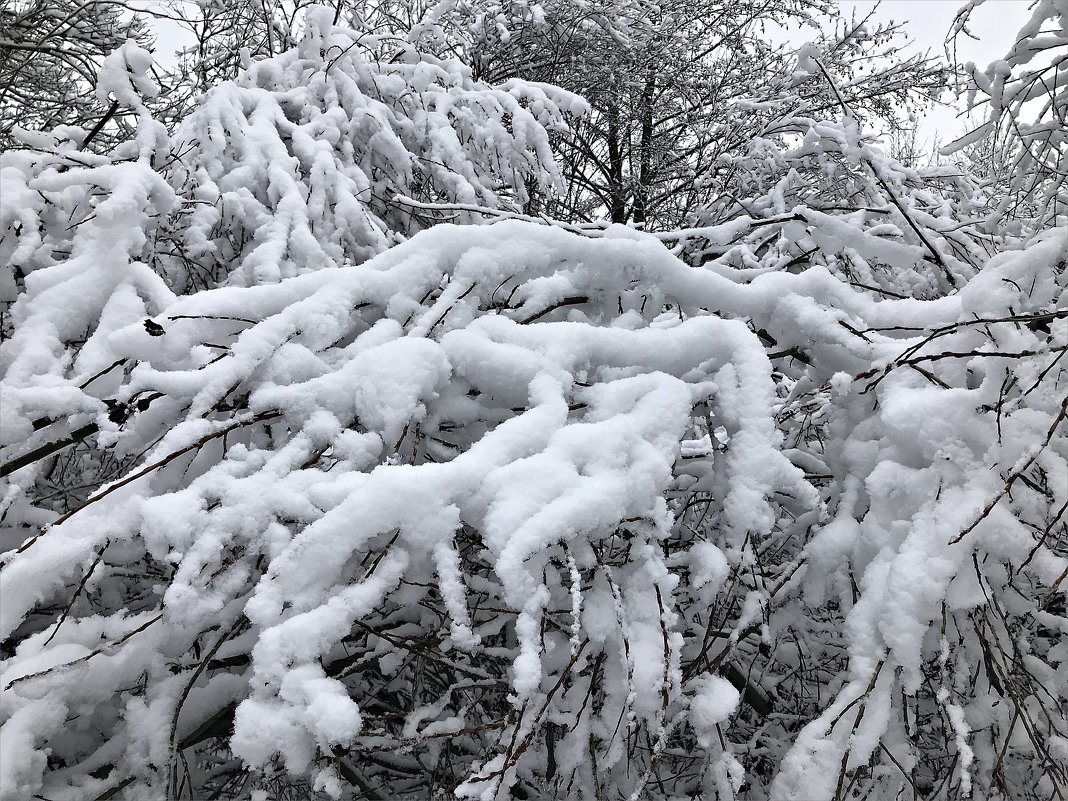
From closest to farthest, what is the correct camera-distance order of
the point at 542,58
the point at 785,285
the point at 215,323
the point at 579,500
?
the point at 579,500 → the point at 215,323 → the point at 785,285 → the point at 542,58

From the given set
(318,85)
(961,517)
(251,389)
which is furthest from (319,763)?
(318,85)

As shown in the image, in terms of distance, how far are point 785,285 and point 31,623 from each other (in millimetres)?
2187

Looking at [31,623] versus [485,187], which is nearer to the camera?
[31,623]

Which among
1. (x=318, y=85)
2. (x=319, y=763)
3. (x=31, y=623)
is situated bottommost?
(x=31, y=623)

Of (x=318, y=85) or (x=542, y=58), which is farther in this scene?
(x=542, y=58)

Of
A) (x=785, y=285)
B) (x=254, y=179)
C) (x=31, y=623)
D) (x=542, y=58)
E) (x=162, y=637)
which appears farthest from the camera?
(x=542, y=58)

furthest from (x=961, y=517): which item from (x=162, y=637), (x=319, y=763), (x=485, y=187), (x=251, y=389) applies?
(x=485, y=187)

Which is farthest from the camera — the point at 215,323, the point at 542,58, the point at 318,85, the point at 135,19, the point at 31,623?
the point at 542,58

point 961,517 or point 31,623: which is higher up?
point 961,517

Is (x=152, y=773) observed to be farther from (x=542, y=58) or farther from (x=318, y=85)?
(x=542, y=58)

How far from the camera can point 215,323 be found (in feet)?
4.93

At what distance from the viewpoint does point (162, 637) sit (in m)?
1.26

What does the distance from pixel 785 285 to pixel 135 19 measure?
21.4 feet

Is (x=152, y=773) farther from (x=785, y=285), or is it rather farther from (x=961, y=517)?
(x=785, y=285)
